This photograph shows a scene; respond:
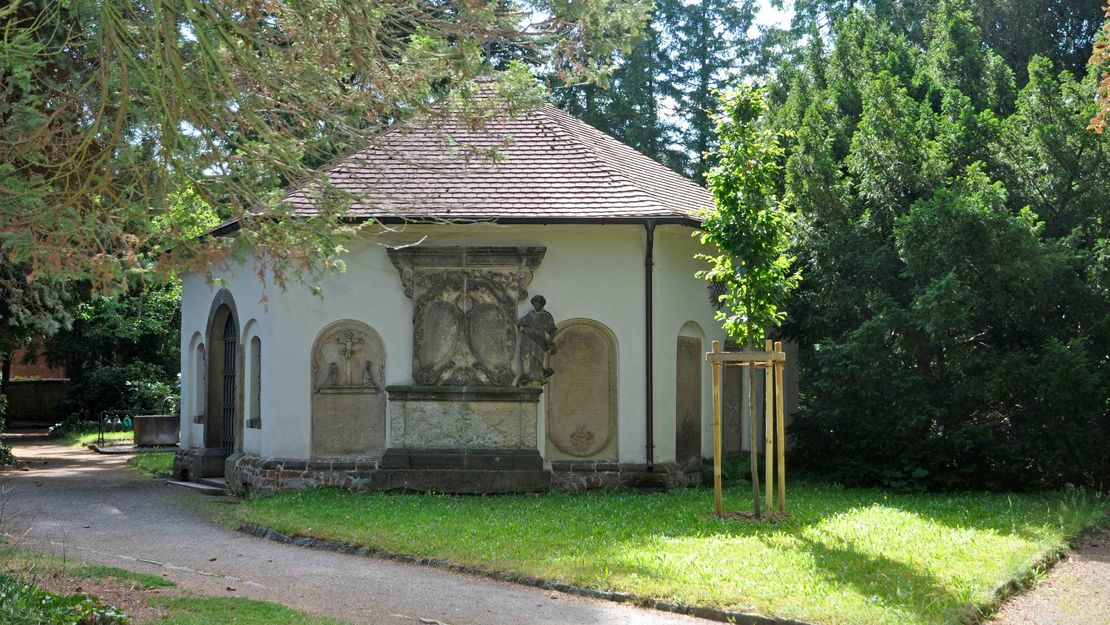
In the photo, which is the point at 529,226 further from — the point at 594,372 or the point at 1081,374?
the point at 1081,374

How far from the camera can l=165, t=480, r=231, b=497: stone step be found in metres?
15.8

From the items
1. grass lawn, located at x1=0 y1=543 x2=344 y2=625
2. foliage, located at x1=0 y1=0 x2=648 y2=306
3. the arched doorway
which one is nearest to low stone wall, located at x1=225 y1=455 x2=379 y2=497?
the arched doorway

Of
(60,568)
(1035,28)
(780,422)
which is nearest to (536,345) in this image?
(780,422)

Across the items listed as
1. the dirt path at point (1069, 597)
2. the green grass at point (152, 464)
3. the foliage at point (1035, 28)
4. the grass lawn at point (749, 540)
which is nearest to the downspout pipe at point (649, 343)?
the grass lawn at point (749, 540)

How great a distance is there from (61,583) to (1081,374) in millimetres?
11431

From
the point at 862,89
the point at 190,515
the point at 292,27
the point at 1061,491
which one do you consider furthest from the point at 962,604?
the point at 862,89

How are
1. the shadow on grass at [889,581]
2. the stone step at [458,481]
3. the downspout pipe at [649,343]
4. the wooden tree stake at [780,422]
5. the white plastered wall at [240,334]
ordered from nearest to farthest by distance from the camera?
the shadow on grass at [889,581]
the wooden tree stake at [780,422]
the stone step at [458,481]
the downspout pipe at [649,343]
the white plastered wall at [240,334]

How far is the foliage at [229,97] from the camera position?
6.98m

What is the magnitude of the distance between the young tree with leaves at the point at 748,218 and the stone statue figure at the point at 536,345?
349 centimetres

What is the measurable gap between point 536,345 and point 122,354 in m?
24.6

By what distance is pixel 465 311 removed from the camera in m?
14.7

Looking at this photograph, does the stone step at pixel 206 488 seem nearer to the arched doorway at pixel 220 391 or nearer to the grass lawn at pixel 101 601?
the arched doorway at pixel 220 391

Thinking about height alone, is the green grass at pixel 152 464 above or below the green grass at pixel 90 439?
above

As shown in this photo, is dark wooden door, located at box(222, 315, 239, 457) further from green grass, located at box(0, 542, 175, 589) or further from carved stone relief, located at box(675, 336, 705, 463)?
green grass, located at box(0, 542, 175, 589)
